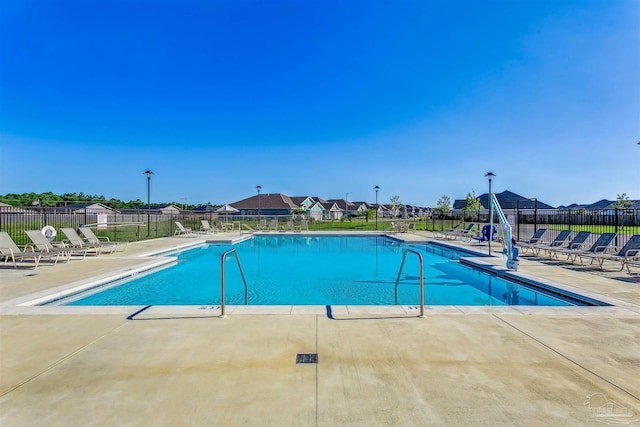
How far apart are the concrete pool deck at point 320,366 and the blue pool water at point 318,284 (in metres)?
1.66

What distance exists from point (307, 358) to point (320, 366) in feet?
0.63

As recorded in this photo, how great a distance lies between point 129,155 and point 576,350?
118 feet

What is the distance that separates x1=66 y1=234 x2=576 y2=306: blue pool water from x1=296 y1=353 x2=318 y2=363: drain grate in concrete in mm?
3105

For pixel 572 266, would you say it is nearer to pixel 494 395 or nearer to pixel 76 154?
pixel 494 395

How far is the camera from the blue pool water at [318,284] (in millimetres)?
6438

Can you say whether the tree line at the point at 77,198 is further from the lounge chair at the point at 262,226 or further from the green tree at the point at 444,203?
the green tree at the point at 444,203

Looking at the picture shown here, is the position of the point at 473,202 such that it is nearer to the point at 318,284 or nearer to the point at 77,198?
the point at 318,284

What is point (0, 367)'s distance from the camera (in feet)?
9.72

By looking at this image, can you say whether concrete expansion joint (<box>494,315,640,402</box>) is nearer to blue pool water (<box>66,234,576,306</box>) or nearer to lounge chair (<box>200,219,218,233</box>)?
blue pool water (<box>66,234,576,306</box>)

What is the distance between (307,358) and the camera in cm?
312

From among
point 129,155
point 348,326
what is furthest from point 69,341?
point 129,155

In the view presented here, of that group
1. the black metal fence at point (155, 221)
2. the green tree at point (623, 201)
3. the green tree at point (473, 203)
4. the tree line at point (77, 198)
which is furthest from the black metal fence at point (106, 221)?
the tree line at point (77, 198)

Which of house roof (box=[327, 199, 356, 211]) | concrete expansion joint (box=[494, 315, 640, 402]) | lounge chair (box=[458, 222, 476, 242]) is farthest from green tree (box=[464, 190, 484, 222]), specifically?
house roof (box=[327, 199, 356, 211])

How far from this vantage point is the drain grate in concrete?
307cm
